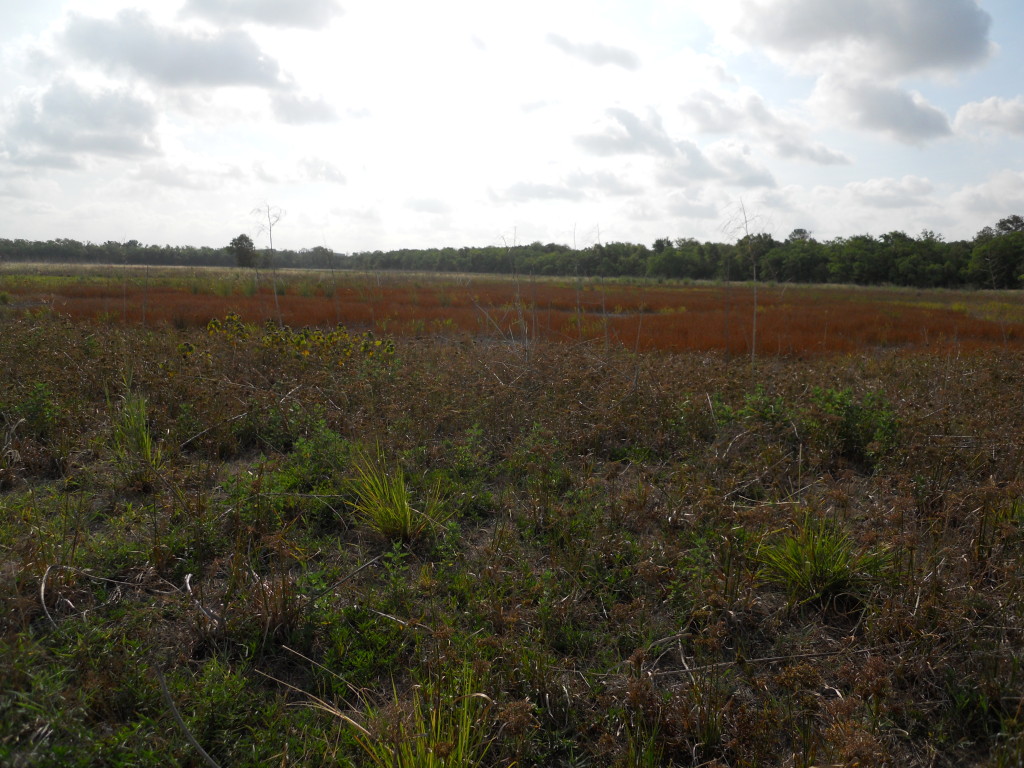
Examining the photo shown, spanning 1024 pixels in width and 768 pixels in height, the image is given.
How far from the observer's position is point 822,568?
2992 mm

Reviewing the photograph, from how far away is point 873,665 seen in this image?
2277 mm

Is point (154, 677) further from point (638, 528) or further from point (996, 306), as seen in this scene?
point (996, 306)

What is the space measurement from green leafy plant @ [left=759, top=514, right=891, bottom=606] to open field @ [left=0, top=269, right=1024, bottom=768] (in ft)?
0.05

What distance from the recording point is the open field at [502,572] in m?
2.15

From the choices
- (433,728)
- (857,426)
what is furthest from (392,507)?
(857,426)

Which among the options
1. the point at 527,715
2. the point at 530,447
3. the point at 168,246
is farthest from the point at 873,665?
the point at 168,246

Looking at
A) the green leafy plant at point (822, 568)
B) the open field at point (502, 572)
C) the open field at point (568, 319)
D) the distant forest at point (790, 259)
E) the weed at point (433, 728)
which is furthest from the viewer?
the distant forest at point (790, 259)

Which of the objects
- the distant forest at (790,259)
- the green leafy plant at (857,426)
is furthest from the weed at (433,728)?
the distant forest at (790,259)

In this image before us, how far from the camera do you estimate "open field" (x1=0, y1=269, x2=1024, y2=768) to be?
2.15 metres

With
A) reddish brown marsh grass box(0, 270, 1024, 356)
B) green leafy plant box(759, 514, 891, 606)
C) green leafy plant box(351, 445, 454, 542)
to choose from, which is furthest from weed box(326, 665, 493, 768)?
reddish brown marsh grass box(0, 270, 1024, 356)

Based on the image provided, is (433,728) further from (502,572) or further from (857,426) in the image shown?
(857,426)

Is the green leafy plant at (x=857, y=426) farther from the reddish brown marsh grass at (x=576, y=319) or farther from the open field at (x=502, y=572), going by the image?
the reddish brown marsh grass at (x=576, y=319)

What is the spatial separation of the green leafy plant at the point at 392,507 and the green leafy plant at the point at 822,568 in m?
1.76

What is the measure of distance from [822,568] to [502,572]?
1.52 meters
